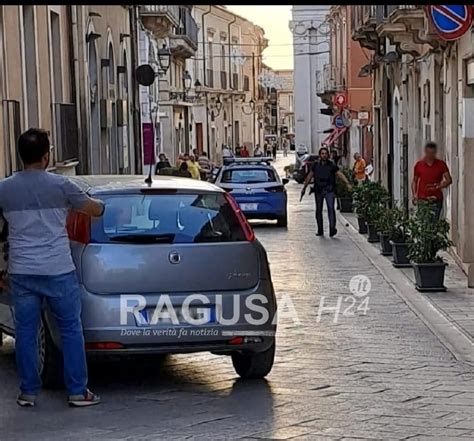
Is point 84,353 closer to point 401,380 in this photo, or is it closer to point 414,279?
point 401,380

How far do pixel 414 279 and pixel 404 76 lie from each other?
1123 centimetres

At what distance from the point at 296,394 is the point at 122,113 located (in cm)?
2452

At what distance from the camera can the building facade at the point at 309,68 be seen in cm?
6494

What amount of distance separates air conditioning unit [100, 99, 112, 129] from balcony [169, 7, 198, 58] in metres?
18.3

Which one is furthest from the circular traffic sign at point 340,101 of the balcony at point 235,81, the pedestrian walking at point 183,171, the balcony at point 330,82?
the balcony at point 235,81

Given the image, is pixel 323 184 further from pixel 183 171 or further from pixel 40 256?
pixel 40 256

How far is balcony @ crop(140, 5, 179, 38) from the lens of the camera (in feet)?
124

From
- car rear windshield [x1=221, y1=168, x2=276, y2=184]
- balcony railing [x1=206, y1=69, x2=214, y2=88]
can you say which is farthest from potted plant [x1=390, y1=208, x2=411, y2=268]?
balcony railing [x1=206, y1=69, x2=214, y2=88]

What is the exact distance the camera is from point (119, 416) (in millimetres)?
7707

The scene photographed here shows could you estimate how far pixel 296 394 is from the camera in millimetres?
8398

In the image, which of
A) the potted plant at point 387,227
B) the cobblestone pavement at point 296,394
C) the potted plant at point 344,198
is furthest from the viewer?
the potted plant at point 344,198

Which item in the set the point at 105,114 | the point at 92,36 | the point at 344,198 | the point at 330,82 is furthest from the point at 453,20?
the point at 330,82

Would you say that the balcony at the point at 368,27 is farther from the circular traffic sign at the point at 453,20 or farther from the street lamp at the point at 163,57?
the circular traffic sign at the point at 453,20

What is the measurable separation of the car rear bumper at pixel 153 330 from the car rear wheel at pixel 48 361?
16 cm
